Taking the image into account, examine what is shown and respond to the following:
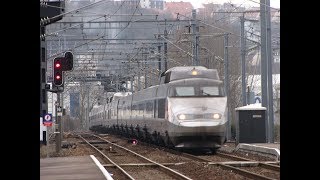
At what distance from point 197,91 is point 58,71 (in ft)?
19.7

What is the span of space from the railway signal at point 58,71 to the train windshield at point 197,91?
5.39 meters

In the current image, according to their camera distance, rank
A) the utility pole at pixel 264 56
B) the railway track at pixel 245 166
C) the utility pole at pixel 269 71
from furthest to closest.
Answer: the utility pole at pixel 264 56, the utility pole at pixel 269 71, the railway track at pixel 245 166

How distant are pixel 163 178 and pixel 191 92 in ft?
27.3

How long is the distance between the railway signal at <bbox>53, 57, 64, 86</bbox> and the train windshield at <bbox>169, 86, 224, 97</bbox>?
539 cm

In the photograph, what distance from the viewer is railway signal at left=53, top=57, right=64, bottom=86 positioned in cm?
2161

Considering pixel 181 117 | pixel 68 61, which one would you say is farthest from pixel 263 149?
pixel 68 61

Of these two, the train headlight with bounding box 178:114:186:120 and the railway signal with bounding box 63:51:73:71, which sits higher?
the railway signal with bounding box 63:51:73:71

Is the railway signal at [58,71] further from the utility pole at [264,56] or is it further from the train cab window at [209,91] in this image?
the utility pole at [264,56]

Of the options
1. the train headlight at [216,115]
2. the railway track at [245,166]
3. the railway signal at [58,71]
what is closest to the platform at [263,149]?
the railway track at [245,166]

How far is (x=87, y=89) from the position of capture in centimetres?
9138

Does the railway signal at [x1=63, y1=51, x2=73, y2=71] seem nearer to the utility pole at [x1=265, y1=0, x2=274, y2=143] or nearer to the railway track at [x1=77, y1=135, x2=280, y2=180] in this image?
the railway track at [x1=77, y1=135, x2=280, y2=180]

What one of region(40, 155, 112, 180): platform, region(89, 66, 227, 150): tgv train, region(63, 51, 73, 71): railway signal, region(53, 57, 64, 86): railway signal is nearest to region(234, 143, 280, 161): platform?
region(89, 66, 227, 150): tgv train

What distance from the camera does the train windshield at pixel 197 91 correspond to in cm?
2528
